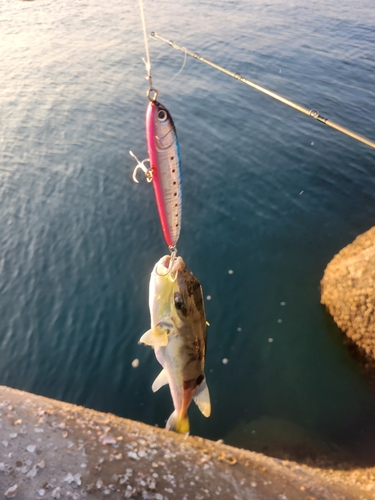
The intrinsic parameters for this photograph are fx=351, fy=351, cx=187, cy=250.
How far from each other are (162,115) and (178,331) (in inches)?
108

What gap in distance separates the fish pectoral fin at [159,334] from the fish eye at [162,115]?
99.8 inches

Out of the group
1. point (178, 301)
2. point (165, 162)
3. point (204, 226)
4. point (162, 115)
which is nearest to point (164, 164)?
point (165, 162)

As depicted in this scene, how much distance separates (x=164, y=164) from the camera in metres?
3.85

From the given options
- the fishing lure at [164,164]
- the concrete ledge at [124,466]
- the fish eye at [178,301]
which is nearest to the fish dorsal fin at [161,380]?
the fish eye at [178,301]

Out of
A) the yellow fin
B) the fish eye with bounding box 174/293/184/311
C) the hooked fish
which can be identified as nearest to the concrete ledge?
the hooked fish

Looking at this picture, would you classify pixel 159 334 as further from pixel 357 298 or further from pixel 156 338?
pixel 357 298

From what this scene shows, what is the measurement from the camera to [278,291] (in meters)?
11.4

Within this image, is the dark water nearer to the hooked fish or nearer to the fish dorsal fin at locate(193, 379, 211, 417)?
the fish dorsal fin at locate(193, 379, 211, 417)

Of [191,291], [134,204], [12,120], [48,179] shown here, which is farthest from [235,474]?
[12,120]

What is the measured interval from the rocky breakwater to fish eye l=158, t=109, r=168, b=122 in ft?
26.7

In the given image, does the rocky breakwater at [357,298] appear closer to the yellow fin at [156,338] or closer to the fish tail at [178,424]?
the fish tail at [178,424]

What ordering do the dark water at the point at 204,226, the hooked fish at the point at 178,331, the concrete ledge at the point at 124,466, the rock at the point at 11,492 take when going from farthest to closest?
the dark water at the point at 204,226 → the concrete ledge at the point at 124,466 → the rock at the point at 11,492 → the hooked fish at the point at 178,331

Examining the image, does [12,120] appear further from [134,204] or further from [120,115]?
[134,204]

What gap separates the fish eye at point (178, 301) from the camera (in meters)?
4.47
